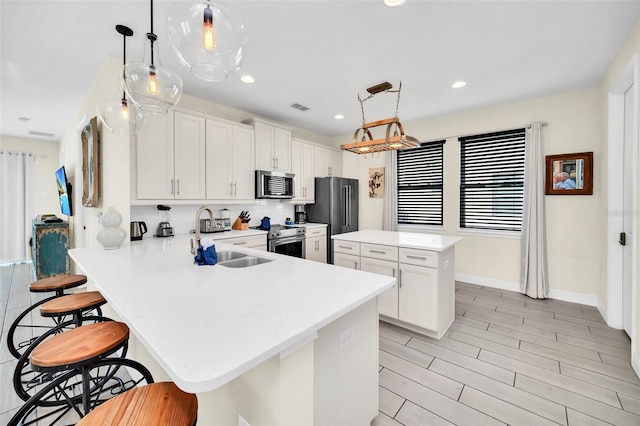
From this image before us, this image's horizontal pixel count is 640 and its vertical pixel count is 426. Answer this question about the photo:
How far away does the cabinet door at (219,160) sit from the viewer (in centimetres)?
361

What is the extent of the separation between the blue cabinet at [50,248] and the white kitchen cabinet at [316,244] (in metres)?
4.12

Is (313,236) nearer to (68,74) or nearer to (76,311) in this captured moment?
(76,311)

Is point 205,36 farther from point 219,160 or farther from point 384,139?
point 219,160

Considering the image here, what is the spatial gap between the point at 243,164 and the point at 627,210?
4480 mm

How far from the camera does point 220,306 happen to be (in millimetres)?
1128

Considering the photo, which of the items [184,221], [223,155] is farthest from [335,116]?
[184,221]

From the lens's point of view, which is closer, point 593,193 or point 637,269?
point 637,269

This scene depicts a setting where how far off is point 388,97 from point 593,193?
9.37 ft

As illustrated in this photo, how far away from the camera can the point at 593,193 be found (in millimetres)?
3398

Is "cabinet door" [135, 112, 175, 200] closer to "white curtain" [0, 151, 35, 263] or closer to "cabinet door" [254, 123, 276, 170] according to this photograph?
"cabinet door" [254, 123, 276, 170]

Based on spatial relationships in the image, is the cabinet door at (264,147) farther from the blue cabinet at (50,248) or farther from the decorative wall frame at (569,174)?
the decorative wall frame at (569,174)

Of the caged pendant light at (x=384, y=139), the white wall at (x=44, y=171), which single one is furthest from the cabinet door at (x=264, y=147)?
the white wall at (x=44, y=171)

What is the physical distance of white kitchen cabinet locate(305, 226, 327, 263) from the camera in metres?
4.58

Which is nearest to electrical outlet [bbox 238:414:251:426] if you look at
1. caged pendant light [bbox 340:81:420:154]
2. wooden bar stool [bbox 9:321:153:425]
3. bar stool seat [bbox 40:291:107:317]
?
wooden bar stool [bbox 9:321:153:425]
